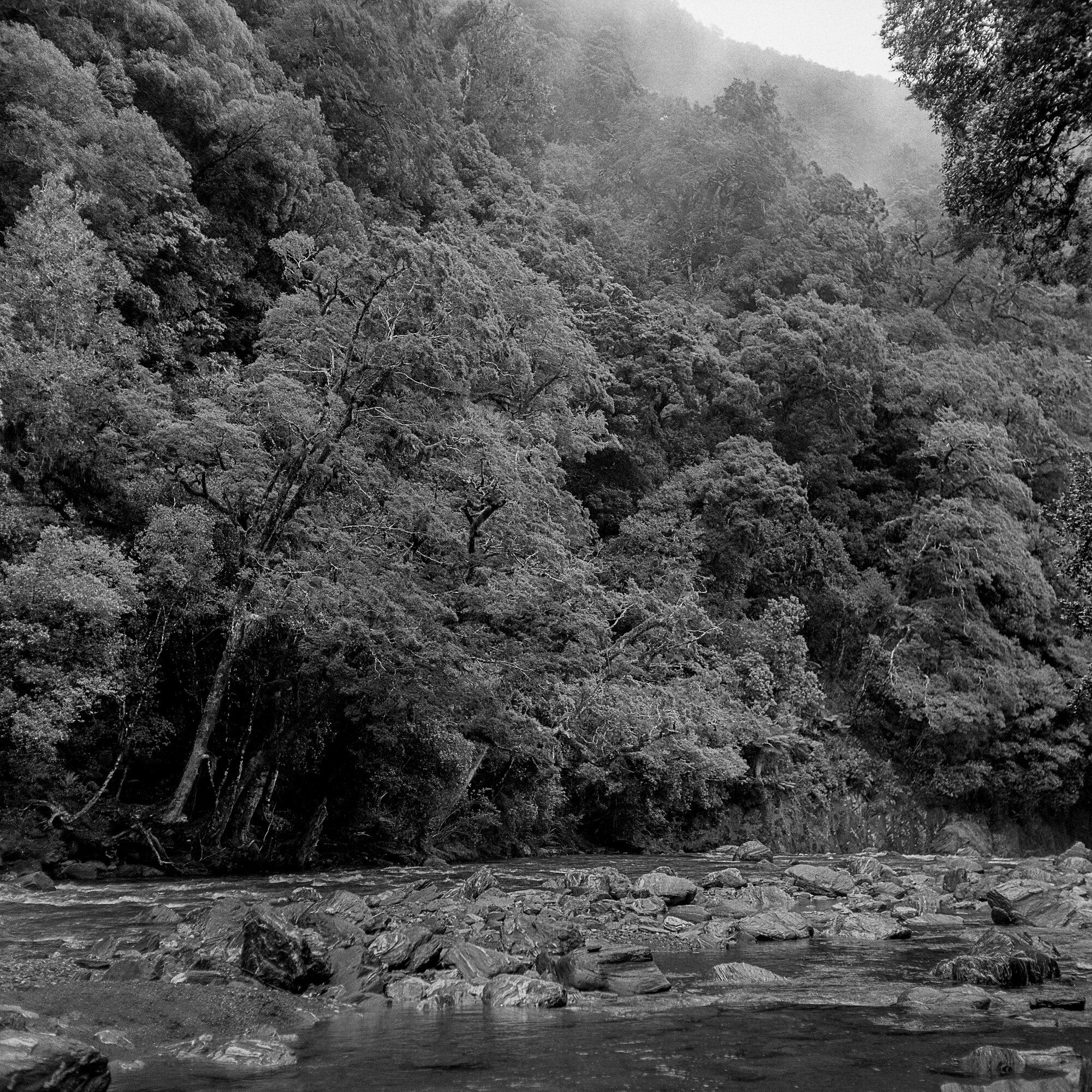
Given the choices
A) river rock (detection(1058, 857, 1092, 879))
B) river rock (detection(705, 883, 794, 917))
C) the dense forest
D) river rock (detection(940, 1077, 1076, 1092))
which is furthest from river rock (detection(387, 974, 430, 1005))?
river rock (detection(1058, 857, 1092, 879))

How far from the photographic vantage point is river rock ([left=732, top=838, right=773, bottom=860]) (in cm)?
2181

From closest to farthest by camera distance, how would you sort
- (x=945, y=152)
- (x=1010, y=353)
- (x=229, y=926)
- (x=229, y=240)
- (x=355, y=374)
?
(x=229, y=926), (x=945, y=152), (x=355, y=374), (x=229, y=240), (x=1010, y=353)

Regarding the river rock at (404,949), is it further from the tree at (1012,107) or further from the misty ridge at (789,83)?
the misty ridge at (789,83)

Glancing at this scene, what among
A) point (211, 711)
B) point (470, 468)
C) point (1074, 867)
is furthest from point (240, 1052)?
point (1074, 867)

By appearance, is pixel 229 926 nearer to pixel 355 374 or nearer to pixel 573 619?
pixel 573 619

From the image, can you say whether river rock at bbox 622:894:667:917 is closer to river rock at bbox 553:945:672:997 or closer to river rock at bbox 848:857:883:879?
river rock at bbox 553:945:672:997

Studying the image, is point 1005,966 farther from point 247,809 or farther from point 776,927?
point 247,809

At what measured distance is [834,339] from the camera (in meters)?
37.1

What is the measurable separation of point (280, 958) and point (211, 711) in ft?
33.3

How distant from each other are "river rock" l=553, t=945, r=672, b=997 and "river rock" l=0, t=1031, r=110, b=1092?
3.99 m

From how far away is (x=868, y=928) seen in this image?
11047mm

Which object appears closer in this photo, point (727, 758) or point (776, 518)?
point (727, 758)

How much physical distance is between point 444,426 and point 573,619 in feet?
16.4

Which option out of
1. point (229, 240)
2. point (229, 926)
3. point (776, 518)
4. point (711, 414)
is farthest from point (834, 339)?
point (229, 926)
